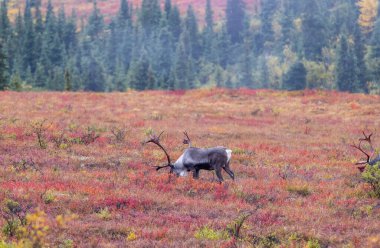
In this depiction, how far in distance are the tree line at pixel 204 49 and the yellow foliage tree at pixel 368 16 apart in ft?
0.76

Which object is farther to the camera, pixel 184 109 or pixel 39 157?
pixel 184 109

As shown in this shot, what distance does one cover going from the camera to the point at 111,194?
1363cm

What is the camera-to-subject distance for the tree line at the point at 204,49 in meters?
95.3

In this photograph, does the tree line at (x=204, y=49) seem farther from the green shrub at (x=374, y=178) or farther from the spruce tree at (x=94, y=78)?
the green shrub at (x=374, y=178)

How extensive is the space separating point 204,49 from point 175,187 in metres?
124

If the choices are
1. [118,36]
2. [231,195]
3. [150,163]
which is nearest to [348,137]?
[150,163]

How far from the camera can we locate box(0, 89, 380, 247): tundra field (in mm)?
10844

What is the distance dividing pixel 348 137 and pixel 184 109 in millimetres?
13867

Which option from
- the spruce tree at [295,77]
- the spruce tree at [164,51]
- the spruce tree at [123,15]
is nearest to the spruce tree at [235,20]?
the spruce tree at [164,51]

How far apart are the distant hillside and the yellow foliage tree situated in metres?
49.8

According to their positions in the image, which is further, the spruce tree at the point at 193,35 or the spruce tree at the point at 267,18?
the spruce tree at the point at 267,18

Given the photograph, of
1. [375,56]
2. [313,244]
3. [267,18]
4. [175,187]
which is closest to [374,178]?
[313,244]

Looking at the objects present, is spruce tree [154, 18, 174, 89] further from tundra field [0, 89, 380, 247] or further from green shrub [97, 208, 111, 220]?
green shrub [97, 208, 111, 220]

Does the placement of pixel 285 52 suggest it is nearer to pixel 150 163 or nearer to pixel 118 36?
pixel 118 36
